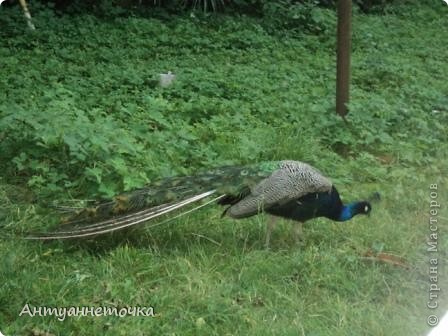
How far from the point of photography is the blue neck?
3.13 metres

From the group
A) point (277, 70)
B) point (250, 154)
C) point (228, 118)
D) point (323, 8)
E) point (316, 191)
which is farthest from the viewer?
point (323, 8)

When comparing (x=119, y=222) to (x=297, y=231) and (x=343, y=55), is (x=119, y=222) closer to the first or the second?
(x=297, y=231)

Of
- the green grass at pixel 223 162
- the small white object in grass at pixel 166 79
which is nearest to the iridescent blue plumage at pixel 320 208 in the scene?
the green grass at pixel 223 162

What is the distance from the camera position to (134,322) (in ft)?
8.51

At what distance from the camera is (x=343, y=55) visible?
4441mm

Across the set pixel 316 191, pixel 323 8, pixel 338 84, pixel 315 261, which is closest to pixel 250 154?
pixel 316 191

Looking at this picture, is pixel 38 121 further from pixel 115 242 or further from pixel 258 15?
pixel 258 15

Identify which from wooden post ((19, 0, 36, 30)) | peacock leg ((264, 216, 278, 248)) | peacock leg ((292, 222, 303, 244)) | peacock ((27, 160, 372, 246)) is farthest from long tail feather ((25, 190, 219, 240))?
wooden post ((19, 0, 36, 30))

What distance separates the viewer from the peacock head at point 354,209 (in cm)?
313

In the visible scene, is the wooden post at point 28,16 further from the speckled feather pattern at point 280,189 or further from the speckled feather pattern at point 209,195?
the speckled feather pattern at point 280,189

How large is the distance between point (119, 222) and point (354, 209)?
1.06 m

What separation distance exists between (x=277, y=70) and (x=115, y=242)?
3.24m

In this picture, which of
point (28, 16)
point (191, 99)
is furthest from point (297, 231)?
point (28, 16)

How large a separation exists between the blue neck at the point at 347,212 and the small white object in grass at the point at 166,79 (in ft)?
9.24
